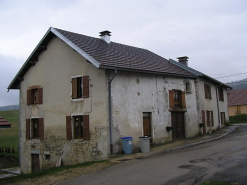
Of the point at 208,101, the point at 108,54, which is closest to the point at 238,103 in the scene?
the point at 208,101

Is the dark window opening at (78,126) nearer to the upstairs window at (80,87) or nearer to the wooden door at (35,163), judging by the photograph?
the upstairs window at (80,87)

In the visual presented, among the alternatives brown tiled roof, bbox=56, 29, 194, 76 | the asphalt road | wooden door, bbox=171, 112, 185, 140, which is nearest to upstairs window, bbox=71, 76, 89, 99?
brown tiled roof, bbox=56, 29, 194, 76

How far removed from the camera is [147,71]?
15672 millimetres

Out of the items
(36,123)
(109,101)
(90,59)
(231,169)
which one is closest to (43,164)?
(36,123)

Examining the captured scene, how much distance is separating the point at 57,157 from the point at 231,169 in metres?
10.1

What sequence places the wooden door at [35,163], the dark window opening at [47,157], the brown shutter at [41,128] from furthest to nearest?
1. the wooden door at [35,163]
2. the brown shutter at [41,128]
3. the dark window opening at [47,157]

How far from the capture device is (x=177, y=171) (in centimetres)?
948

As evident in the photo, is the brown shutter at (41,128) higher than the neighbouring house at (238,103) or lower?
lower

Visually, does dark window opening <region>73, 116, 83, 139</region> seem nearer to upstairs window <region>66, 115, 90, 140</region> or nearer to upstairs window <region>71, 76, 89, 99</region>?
upstairs window <region>66, 115, 90, 140</region>

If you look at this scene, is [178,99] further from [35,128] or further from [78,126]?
[35,128]

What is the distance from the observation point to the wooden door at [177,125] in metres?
18.0

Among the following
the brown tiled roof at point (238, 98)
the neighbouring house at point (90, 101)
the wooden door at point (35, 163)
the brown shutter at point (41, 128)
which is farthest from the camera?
the brown tiled roof at point (238, 98)

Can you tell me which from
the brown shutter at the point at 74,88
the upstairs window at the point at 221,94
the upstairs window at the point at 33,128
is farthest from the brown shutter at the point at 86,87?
the upstairs window at the point at 221,94

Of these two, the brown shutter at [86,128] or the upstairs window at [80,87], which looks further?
the upstairs window at [80,87]
